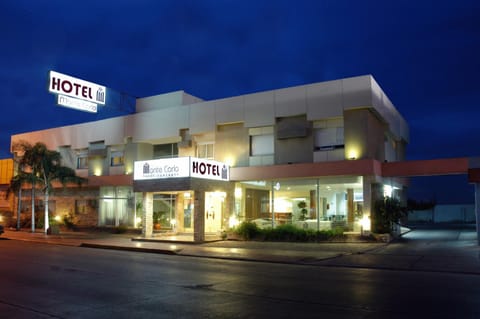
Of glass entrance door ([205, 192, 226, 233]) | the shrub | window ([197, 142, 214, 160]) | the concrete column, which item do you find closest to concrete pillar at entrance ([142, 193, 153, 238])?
glass entrance door ([205, 192, 226, 233])

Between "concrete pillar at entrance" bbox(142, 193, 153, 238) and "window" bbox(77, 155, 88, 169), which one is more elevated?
"window" bbox(77, 155, 88, 169)

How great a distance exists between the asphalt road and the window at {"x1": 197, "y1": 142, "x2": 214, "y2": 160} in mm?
15572

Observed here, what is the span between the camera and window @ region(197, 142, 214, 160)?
32844 mm

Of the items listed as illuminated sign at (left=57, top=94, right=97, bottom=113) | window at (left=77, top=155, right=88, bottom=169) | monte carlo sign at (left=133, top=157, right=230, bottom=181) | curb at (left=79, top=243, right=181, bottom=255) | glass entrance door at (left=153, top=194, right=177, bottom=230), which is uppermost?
illuminated sign at (left=57, top=94, right=97, bottom=113)

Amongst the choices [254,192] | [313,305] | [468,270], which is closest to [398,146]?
[254,192]

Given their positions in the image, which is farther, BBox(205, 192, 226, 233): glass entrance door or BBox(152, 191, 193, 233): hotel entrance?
BBox(152, 191, 193, 233): hotel entrance

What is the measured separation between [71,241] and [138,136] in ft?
31.6

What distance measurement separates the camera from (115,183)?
36.6 metres

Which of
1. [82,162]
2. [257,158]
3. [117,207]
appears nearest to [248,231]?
[257,158]

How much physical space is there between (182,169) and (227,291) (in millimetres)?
16206

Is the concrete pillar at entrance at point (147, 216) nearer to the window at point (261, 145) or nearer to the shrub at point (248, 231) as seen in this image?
the shrub at point (248, 231)

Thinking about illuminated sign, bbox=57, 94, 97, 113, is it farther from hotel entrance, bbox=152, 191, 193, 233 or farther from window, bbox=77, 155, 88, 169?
Result: window, bbox=77, 155, 88, 169

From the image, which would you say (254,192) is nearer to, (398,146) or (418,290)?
(398,146)

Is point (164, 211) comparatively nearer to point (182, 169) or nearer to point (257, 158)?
point (182, 169)
